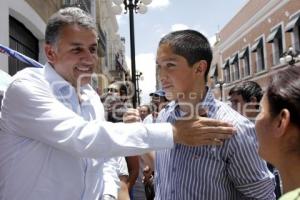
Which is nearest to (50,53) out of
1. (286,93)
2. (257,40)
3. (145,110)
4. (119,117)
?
(286,93)

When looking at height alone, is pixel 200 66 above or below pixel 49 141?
above

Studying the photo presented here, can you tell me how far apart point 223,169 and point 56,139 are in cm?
86

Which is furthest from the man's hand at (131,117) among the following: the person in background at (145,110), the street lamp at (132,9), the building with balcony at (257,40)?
the building with balcony at (257,40)

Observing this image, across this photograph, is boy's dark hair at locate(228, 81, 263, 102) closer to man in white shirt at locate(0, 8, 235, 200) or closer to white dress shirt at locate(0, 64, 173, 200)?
man in white shirt at locate(0, 8, 235, 200)

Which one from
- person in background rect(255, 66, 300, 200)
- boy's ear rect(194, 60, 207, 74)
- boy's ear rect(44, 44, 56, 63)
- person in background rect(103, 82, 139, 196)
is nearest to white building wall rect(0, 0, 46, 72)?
person in background rect(103, 82, 139, 196)

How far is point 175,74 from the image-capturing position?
237 centimetres

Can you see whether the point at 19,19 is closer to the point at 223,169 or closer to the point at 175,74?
the point at 175,74

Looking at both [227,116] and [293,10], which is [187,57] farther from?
[293,10]

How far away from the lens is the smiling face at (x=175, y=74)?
93.4 inches

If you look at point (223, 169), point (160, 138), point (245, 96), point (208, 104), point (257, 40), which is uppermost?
point (257, 40)

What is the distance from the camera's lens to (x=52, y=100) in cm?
211

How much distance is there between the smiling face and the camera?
237cm

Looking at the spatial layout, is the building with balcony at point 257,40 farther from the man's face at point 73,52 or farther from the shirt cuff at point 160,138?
the shirt cuff at point 160,138

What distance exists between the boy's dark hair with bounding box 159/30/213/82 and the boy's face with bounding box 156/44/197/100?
0.03m
